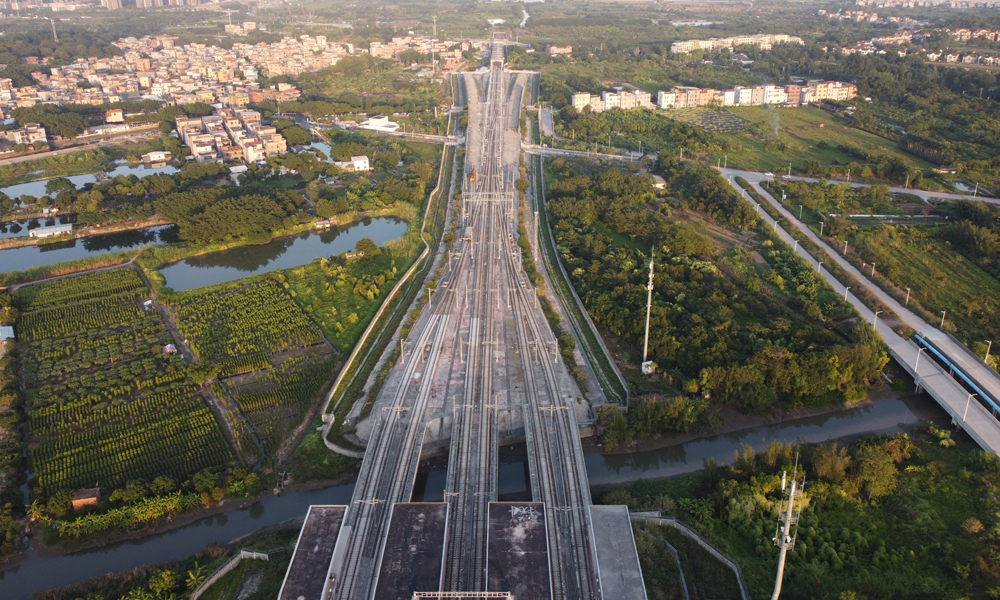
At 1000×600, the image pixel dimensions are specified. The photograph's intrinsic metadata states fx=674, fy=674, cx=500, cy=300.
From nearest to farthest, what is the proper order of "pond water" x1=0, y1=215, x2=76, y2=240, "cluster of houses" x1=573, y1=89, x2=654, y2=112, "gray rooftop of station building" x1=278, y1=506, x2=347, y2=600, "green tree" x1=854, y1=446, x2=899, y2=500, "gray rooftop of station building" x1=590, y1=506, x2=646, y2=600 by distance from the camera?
"gray rooftop of station building" x1=590, y1=506, x2=646, y2=600
"gray rooftop of station building" x1=278, y1=506, x2=347, y2=600
"green tree" x1=854, y1=446, x2=899, y2=500
"pond water" x1=0, y1=215, x2=76, y2=240
"cluster of houses" x1=573, y1=89, x2=654, y2=112

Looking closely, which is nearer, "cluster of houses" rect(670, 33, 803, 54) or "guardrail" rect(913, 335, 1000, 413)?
"guardrail" rect(913, 335, 1000, 413)

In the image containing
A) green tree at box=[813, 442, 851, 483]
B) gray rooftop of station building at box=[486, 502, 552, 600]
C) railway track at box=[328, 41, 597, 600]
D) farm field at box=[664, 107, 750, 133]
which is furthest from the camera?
farm field at box=[664, 107, 750, 133]

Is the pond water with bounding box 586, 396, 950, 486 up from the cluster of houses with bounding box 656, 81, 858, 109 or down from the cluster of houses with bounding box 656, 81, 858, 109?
down

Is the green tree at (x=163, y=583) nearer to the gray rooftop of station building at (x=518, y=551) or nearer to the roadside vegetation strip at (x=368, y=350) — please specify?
the roadside vegetation strip at (x=368, y=350)

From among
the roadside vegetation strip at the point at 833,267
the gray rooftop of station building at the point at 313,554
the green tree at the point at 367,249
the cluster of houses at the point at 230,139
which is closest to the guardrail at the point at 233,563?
the gray rooftop of station building at the point at 313,554

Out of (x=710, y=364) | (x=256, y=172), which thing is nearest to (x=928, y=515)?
(x=710, y=364)

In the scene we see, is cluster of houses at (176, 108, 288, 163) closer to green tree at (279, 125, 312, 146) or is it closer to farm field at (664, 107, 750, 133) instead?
green tree at (279, 125, 312, 146)

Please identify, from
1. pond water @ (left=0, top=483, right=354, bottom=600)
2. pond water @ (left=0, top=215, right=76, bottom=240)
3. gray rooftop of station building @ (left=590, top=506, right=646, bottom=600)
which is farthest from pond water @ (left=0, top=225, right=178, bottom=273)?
gray rooftop of station building @ (left=590, top=506, right=646, bottom=600)

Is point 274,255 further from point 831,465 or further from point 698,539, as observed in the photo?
point 831,465
